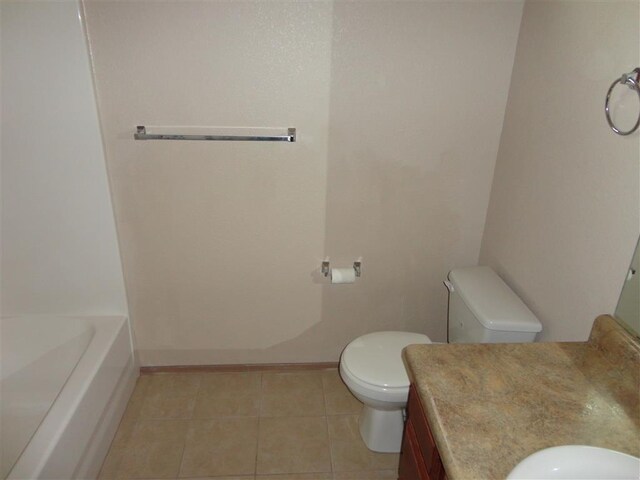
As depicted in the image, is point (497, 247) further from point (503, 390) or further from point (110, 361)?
point (110, 361)

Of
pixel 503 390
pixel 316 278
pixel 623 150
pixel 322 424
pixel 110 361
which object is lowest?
pixel 322 424

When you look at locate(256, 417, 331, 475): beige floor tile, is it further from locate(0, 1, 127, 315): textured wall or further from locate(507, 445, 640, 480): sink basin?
locate(507, 445, 640, 480): sink basin

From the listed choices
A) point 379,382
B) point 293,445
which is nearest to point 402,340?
point 379,382

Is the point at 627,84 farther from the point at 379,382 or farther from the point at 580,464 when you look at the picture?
the point at 379,382

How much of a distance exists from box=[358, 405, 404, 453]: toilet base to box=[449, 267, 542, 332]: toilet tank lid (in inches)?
22.3

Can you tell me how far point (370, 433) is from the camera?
2.00m

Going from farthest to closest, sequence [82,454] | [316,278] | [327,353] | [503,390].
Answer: [327,353] → [316,278] → [82,454] → [503,390]

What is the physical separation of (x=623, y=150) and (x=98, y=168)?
1.93 meters

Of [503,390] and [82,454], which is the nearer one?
[503,390]

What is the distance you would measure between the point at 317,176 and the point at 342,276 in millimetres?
495

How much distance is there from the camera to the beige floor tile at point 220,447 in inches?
74.9

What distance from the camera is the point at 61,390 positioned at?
1.75 m

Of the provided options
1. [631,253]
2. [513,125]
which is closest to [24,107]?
[513,125]

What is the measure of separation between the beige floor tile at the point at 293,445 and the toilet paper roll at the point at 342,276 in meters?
0.68
